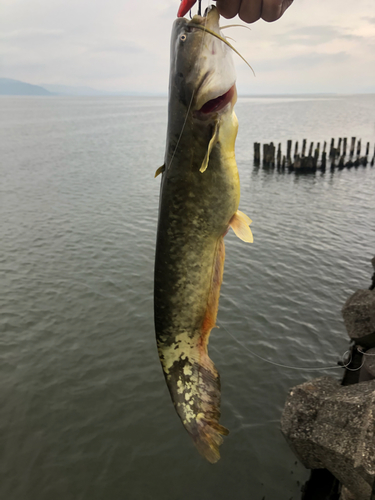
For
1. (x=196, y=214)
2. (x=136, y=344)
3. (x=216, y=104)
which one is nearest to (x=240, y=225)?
(x=196, y=214)

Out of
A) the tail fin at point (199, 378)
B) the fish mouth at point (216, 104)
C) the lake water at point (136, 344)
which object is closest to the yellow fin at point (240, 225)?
the tail fin at point (199, 378)

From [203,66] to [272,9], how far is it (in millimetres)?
752

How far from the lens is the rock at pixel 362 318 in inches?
360

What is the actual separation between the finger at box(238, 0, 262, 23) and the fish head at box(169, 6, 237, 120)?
0.24m

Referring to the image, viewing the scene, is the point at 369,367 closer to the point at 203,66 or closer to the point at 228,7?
the point at 203,66

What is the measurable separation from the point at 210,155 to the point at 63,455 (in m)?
8.05

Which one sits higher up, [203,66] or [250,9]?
[250,9]

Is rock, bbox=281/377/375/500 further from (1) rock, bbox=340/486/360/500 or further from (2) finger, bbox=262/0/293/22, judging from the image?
(2) finger, bbox=262/0/293/22

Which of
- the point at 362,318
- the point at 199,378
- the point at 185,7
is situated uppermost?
the point at 185,7

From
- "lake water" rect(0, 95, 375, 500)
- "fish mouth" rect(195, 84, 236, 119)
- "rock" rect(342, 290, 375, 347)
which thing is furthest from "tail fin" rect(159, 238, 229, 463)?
"rock" rect(342, 290, 375, 347)

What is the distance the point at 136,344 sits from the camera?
37.8 feet

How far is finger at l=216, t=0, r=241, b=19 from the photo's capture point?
2635mm

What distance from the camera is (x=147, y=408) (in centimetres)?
925

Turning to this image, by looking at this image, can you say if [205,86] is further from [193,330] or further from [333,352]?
[333,352]
